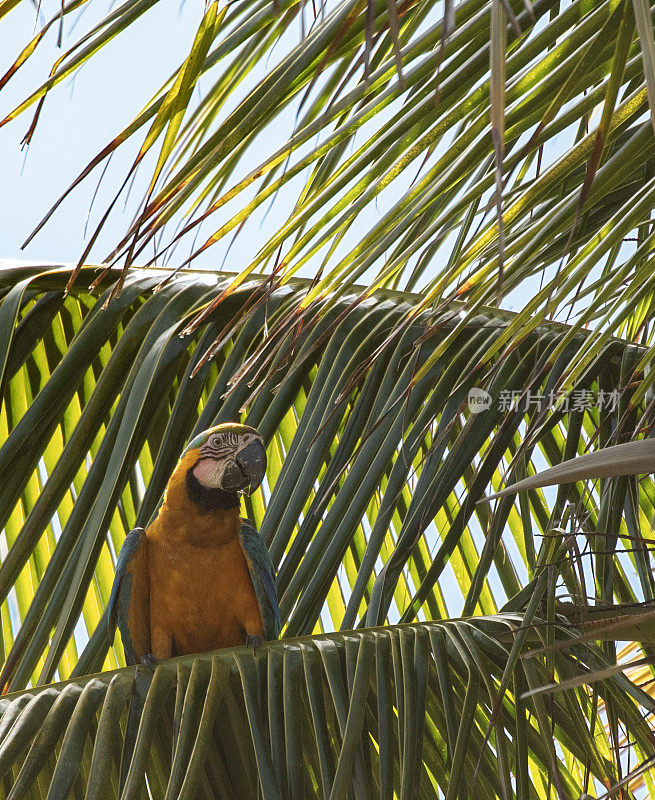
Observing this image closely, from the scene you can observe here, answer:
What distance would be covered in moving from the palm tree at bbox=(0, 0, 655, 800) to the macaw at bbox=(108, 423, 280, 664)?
132mm

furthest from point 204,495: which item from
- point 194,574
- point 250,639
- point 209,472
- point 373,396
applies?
point 373,396

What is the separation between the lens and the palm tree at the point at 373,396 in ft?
2.62

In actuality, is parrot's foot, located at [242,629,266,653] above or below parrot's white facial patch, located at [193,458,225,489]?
below

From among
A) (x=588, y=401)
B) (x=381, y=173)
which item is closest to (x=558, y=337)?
(x=588, y=401)

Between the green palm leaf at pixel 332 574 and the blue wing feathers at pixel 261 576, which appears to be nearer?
the green palm leaf at pixel 332 574

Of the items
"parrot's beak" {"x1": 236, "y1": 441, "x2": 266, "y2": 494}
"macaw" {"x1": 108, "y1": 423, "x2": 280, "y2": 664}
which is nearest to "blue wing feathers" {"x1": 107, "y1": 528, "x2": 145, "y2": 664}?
"macaw" {"x1": 108, "y1": 423, "x2": 280, "y2": 664}

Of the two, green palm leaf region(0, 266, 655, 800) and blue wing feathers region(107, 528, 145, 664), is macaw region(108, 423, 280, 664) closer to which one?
blue wing feathers region(107, 528, 145, 664)

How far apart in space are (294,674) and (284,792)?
0.18m

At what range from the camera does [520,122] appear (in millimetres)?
896

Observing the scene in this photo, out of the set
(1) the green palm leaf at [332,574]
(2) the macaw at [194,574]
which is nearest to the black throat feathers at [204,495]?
(2) the macaw at [194,574]

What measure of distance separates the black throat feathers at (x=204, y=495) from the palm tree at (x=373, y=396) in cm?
11

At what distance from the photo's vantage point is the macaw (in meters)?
1.90

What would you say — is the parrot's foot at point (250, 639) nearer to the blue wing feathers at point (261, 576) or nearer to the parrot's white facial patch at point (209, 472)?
the blue wing feathers at point (261, 576)

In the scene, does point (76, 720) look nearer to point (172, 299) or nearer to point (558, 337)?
point (172, 299)
